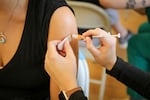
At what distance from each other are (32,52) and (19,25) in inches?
5.1

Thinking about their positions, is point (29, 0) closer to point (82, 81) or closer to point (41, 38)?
point (41, 38)

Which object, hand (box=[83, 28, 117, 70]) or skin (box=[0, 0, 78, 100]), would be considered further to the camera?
skin (box=[0, 0, 78, 100])

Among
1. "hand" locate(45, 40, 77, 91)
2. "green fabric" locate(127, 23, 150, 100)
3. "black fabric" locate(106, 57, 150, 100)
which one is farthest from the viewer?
"green fabric" locate(127, 23, 150, 100)

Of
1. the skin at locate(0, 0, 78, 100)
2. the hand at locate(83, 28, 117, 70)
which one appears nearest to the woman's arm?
the skin at locate(0, 0, 78, 100)

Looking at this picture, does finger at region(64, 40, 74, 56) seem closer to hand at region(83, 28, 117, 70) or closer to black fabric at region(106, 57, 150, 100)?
hand at region(83, 28, 117, 70)

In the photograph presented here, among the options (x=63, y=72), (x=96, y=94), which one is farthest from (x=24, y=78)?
(x=96, y=94)

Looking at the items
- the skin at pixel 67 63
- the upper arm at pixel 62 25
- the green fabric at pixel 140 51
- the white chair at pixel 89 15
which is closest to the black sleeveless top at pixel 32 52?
the upper arm at pixel 62 25

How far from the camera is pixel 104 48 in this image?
1038 millimetres

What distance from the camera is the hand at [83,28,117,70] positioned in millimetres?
986

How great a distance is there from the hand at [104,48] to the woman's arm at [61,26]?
5.4 inches

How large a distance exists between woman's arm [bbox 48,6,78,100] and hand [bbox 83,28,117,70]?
137 mm

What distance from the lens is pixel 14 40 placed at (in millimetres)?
1229

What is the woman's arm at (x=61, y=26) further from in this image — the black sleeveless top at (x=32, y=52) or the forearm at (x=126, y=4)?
the forearm at (x=126, y=4)

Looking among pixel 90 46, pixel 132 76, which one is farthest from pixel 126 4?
pixel 90 46
